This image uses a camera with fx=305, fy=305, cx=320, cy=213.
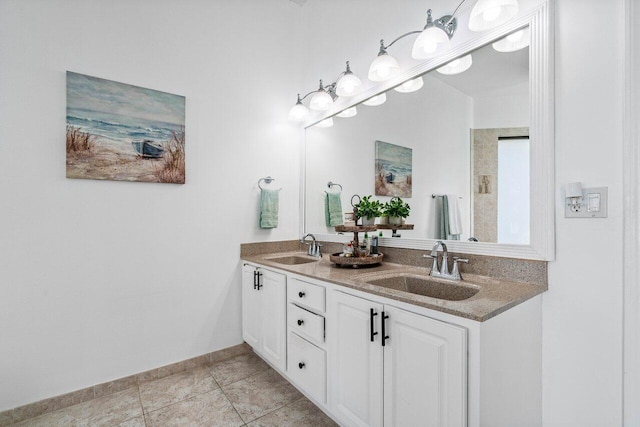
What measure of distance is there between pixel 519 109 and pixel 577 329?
0.95 m

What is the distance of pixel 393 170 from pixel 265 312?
1.30 m

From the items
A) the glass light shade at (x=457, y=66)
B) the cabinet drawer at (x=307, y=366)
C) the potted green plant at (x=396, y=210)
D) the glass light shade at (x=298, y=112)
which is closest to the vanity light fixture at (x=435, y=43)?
the glass light shade at (x=457, y=66)

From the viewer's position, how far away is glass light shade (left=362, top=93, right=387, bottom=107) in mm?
2062

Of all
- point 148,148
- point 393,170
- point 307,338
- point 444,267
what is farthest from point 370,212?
point 148,148

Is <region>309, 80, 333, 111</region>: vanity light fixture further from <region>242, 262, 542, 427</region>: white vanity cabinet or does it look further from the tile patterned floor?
the tile patterned floor

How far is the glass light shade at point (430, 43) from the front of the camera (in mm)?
1562

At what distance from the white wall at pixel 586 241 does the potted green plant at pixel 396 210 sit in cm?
80

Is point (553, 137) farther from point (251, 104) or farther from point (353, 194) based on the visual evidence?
point (251, 104)

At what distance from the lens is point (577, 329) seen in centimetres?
120

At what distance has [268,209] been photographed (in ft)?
8.42

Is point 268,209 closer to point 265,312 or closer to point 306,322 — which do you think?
point 265,312

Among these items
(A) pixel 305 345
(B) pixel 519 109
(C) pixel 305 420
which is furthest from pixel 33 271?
(B) pixel 519 109

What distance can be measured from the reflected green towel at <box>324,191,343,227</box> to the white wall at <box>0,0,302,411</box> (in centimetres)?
41

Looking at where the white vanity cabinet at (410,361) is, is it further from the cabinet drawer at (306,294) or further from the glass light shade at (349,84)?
the glass light shade at (349,84)
